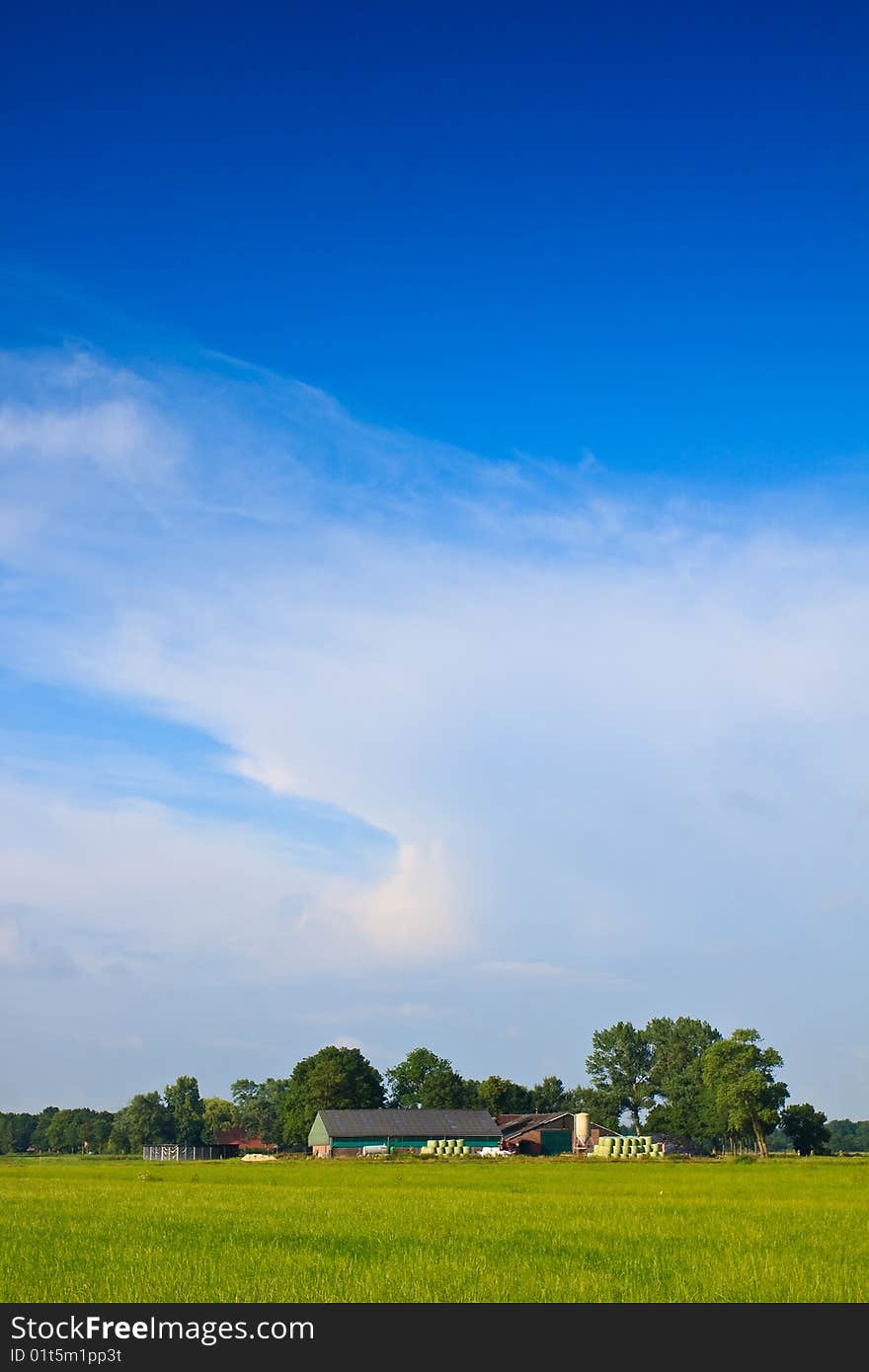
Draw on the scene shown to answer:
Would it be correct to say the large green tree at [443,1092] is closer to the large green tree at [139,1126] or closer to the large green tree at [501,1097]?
the large green tree at [501,1097]

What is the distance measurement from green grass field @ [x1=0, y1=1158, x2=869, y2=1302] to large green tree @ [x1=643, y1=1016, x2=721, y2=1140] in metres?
106

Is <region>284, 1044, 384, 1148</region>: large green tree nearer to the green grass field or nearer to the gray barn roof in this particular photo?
the gray barn roof

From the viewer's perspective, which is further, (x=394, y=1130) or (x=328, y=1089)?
→ (x=328, y=1089)

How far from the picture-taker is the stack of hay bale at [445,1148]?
116900 millimetres

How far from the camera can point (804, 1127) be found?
420 feet

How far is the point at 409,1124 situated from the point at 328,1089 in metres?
18.6

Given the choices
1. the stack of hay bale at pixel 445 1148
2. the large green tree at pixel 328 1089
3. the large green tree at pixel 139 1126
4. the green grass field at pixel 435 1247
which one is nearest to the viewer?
the green grass field at pixel 435 1247

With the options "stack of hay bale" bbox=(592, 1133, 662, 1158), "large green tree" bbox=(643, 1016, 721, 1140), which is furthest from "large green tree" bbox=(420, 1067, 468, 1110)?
"stack of hay bale" bbox=(592, 1133, 662, 1158)

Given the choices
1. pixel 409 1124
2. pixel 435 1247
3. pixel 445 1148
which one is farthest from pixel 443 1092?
pixel 435 1247

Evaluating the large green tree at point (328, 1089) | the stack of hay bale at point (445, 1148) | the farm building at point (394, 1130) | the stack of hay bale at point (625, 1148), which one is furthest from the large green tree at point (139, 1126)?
the stack of hay bale at point (625, 1148)

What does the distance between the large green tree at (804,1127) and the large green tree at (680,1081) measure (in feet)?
43.9

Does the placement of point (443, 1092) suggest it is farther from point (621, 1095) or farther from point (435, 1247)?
point (435, 1247)

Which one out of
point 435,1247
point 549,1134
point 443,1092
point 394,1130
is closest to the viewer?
point 435,1247
